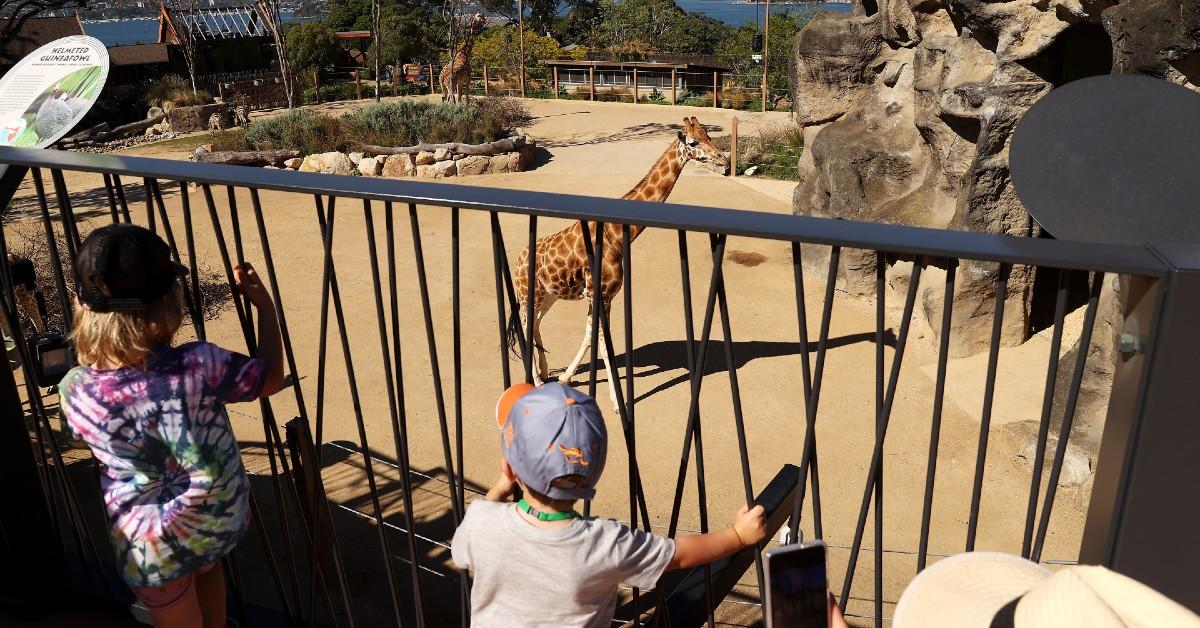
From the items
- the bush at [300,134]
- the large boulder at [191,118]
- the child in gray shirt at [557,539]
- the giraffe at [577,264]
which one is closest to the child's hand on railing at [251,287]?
the child in gray shirt at [557,539]

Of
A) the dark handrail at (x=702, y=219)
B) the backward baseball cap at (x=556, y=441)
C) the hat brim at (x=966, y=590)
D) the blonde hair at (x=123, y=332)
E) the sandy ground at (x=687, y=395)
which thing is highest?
the dark handrail at (x=702, y=219)

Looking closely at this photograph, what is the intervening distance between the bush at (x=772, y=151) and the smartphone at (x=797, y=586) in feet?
37.0

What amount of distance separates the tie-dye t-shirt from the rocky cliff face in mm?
5058

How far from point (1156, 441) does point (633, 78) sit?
87.3 ft

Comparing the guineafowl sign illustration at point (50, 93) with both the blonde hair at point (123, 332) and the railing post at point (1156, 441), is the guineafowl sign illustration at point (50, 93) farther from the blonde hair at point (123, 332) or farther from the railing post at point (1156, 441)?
the railing post at point (1156, 441)

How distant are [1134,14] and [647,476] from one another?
3.62 metres

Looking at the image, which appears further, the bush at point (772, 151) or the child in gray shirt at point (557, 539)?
the bush at point (772, 151)

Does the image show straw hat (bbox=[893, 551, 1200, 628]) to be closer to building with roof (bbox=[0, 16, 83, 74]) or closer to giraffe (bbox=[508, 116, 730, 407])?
giraffe (bbox=[508, 116, 730, 407])

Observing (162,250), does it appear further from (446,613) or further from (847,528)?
(847,528)

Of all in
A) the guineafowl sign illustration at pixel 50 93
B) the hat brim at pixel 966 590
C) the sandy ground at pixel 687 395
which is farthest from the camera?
the sandy ground at pixel 687 395

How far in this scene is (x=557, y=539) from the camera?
1607mm

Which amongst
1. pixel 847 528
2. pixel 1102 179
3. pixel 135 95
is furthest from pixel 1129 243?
pixel 135 95

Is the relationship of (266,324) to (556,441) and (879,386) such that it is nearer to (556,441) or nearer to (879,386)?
(556,441)

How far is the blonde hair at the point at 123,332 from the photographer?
1845 millimetres
